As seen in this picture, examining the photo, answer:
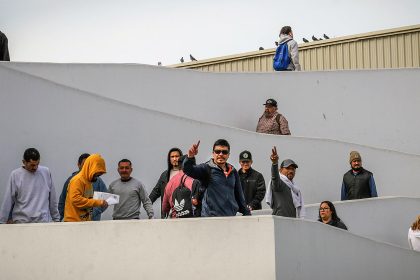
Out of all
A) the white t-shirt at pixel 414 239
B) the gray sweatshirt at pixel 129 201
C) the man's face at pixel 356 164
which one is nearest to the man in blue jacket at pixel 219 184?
the gray sweatshirt at pixel 129 201

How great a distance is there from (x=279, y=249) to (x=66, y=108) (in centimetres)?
540

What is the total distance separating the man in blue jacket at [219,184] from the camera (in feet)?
35.7

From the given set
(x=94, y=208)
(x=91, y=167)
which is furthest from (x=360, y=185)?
(x=91, y=167)

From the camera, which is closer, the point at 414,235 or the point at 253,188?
the point at 253,188

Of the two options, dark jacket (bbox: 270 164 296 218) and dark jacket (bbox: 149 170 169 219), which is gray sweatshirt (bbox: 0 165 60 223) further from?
dark jacket (bbox: 270 164 296 218)

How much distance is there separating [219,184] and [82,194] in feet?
5.31

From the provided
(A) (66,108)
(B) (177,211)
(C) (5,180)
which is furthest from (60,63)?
(B) (177,211)

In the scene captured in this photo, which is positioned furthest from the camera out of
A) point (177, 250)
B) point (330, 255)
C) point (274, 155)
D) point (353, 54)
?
point (353, 54)

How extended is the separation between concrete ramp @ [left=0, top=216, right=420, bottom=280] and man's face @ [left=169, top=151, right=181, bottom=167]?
7.12ft

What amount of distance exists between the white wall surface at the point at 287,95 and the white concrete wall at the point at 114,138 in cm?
144

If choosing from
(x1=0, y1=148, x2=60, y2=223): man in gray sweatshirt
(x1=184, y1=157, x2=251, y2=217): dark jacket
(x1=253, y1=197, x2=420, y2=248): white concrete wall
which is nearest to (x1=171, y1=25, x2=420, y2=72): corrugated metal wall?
(x1=253, y1=197, x2=420, y2=248): white concrete wall

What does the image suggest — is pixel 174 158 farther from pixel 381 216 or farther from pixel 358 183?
pixel 381 216

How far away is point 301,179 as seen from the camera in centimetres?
1672

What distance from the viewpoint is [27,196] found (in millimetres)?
12648
